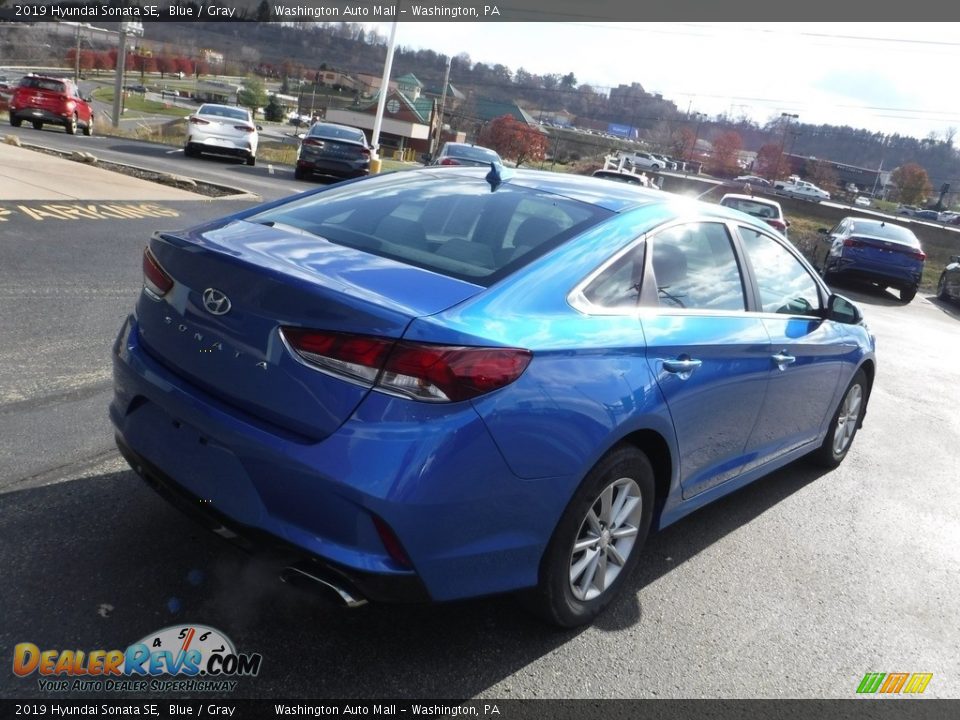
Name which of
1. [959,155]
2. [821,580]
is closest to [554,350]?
[821,580]

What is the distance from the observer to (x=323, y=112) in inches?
3991

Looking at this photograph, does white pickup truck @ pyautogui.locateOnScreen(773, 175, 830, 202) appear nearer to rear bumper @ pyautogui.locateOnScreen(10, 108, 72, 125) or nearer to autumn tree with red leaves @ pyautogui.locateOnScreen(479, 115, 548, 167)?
autumn tree with red leaves @ pyautogui.locateOnScreen(479, 115, 548, 167)

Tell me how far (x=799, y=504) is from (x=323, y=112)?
103 metres

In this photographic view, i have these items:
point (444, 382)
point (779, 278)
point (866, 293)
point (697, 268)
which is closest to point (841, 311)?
point (779, 278)

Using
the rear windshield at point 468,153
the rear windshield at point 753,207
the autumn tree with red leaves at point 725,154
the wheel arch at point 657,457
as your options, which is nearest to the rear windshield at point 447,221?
the wheel arch at point 657,457

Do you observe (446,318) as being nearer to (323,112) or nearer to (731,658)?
(731,658)

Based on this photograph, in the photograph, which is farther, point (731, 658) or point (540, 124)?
point (540, 124)

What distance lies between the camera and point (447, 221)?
3.42 meters

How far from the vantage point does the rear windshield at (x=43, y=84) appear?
25844 mm

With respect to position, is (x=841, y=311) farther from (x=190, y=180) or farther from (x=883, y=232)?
(x=883, y=232)

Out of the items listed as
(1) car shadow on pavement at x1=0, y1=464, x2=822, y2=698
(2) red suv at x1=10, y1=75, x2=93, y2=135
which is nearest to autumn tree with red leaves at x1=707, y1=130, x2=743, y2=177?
(2) red suv at x1=10, y1=75, x2=93, y2=135

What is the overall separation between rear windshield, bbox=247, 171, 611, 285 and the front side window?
124cm

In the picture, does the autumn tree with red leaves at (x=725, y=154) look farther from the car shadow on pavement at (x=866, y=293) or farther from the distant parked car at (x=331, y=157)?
the distant parked car at (x=331, y=157)

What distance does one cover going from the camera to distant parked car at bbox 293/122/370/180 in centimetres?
2159
